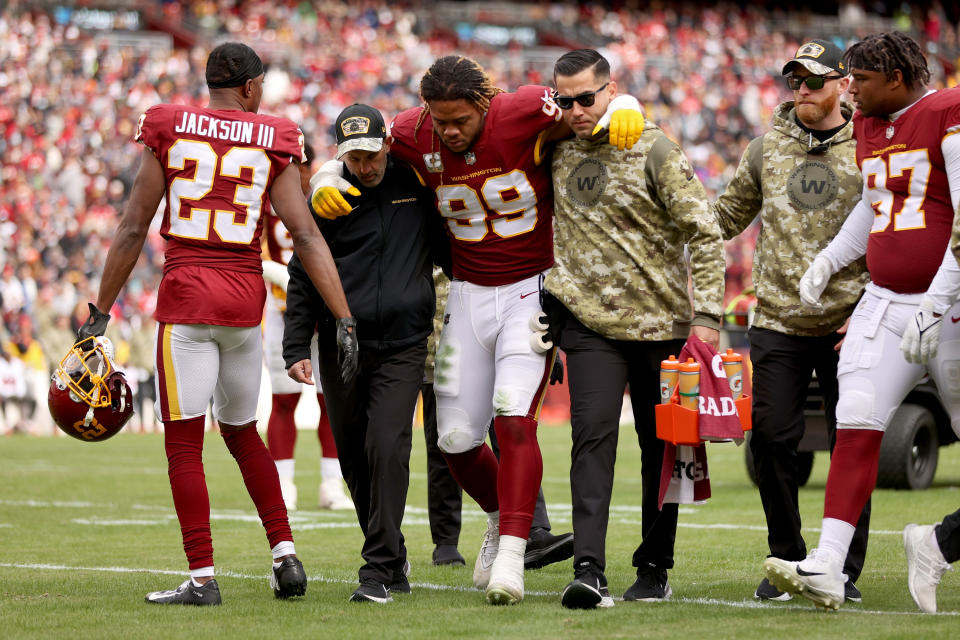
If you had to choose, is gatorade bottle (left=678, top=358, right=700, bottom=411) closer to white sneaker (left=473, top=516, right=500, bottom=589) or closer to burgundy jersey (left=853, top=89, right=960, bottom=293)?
burgundy jersey (left=853, top=89, right=960, bottom=293)

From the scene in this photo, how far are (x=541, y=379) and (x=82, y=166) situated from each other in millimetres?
22200

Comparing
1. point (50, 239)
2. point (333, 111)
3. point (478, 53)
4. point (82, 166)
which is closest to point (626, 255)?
point (50, 239)

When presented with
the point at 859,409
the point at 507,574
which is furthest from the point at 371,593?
the point at 859,409

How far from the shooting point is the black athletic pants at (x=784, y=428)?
18.2 feet

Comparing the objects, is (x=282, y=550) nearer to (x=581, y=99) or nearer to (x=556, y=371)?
(x=556, y=371)

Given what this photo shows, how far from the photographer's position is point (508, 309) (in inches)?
220

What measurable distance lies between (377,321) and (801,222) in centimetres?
173

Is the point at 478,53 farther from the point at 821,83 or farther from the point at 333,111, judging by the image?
the point at 821,83

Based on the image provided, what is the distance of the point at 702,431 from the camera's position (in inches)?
200

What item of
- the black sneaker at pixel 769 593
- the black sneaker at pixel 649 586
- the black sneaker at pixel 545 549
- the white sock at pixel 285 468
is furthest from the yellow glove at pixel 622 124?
the white sock at pixel 285 468

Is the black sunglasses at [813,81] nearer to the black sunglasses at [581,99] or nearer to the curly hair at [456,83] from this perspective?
the black sunglasses at [581,99]

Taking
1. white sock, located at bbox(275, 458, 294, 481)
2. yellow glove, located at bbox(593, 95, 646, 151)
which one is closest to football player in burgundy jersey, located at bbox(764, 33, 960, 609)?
yellow glove, located at bbox(593, 95, 646, 151)

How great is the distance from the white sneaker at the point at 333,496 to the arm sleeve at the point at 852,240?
5.02 meters

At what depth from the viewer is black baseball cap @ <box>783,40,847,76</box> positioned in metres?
5.45
